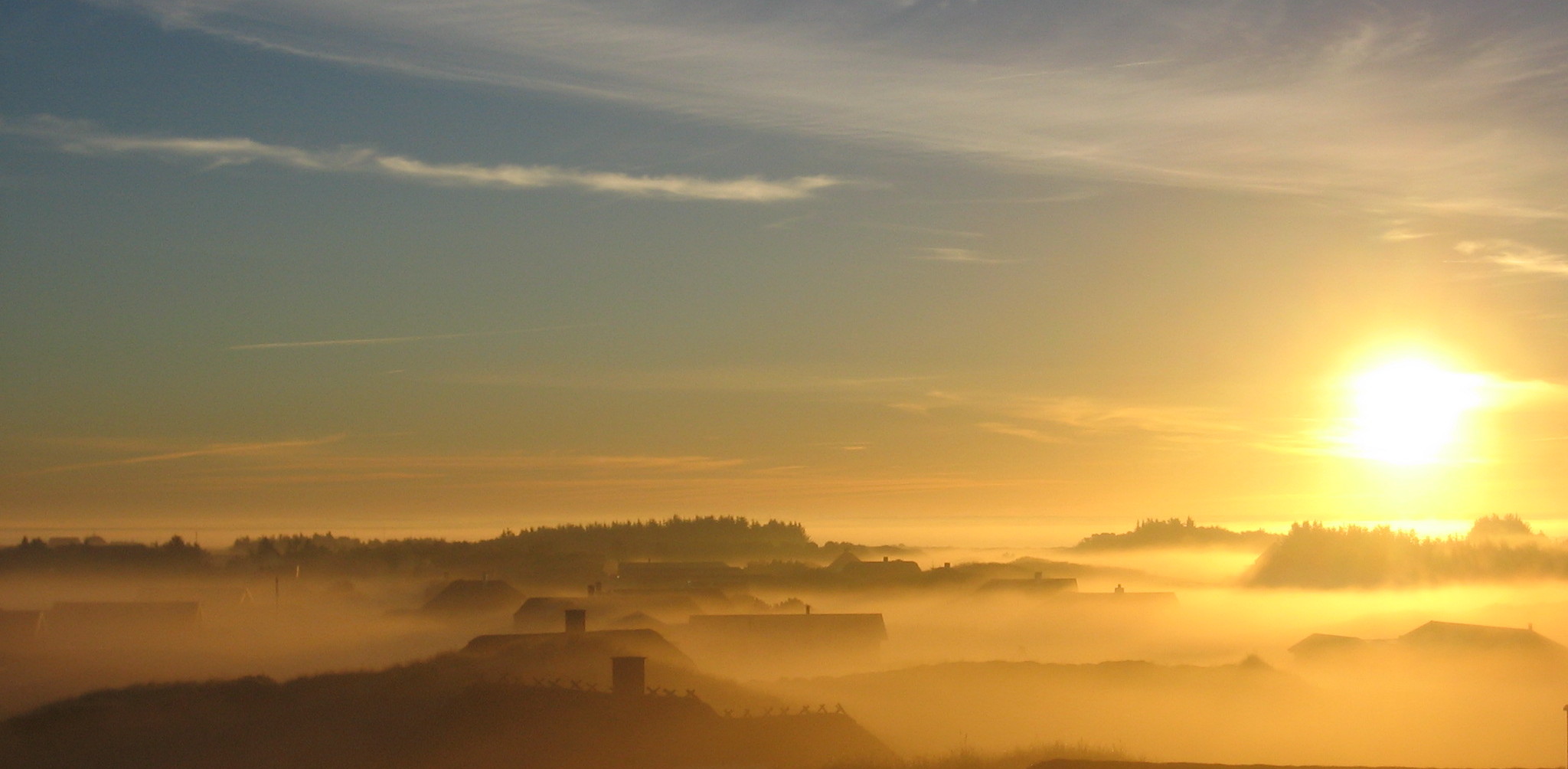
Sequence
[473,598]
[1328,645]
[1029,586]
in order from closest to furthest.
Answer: [1328,645] < [473,598] < [1029,586]

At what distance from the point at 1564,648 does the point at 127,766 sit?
102 metres

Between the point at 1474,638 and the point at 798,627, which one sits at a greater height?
the point at 798,627

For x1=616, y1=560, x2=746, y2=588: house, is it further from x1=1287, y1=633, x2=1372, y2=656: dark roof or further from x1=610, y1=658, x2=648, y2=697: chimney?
x1=610, y1=658, x2=648, y2=697: chimney

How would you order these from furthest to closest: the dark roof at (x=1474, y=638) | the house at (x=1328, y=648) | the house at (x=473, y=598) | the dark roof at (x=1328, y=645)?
the house at (x=473, y=598) < the dark roof at (x=1328, y=645) < the house at (x=1328, y=648) < the dark roof at (x=1474, y=638)

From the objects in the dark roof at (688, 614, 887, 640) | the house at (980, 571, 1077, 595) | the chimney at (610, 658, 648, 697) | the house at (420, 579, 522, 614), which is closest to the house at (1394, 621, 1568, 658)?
the house at (980, 571, 1077, 595)

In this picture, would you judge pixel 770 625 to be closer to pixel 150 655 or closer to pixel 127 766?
pixel 150 655

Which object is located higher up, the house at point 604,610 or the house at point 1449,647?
the house at point 604,610

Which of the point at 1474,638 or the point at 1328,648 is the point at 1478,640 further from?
the point at 1328,648

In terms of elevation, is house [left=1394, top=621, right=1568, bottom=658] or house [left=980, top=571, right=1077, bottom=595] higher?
house [left=980, top=571, right=1077, bottom=595]

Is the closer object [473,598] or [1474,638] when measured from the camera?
[1474,638]

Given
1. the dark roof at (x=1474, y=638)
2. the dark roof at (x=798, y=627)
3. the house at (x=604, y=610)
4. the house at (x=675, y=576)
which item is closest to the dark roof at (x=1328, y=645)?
the dark roof at (x=1474, y=638)

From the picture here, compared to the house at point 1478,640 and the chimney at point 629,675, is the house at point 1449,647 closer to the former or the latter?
the house at point 1478,640

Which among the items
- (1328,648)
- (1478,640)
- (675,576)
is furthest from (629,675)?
(675,576)

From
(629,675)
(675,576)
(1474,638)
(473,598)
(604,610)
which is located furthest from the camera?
(675,576)
